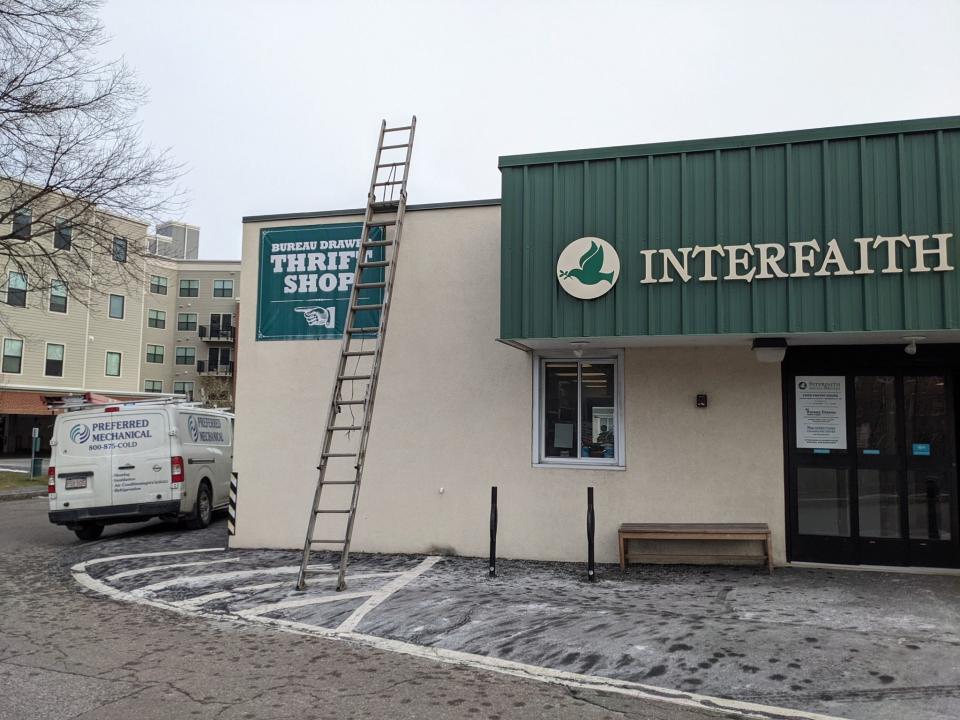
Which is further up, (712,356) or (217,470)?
(712,356)

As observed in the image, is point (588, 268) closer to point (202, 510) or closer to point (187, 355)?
point (202, 510)

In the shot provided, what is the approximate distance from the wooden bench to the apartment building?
1823 cm

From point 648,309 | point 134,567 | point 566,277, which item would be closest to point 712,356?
point 648,309

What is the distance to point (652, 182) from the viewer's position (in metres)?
8.12

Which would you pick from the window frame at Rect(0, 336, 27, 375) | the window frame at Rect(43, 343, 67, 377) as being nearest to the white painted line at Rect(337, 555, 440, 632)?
the window frame at Rect(0, 336, 27, 375)

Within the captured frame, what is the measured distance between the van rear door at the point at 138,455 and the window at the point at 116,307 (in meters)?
34.5

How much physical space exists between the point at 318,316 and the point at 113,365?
1495 inches

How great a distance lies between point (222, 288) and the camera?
55.8 m

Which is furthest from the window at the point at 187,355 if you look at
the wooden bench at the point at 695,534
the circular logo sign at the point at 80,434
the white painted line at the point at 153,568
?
the wooden bench at the point at 695,534

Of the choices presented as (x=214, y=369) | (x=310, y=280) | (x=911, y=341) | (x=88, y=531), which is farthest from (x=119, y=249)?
(x=214, y=369)

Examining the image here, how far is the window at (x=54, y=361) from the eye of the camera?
39.5m

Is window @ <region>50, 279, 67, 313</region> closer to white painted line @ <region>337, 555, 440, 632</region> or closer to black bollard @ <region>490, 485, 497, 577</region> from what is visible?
white painted line @ <region>337, 555, 440, 632</region>

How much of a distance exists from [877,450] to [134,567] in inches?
361

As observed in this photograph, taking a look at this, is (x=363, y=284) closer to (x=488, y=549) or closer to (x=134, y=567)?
(x=488, y=549)
